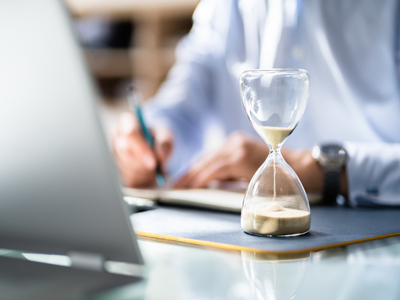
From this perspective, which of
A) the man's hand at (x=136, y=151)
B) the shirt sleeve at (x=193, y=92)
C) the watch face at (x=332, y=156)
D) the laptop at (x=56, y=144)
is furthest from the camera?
the shirt sleeve at (x=193, y=92)

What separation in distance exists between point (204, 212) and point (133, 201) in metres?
0.14

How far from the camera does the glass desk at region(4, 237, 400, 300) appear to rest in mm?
320

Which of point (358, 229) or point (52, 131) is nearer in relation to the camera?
point (52, 131)

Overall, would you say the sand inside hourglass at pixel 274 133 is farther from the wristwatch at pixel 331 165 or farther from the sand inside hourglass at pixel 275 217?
the wristwatch at pixel 331 165

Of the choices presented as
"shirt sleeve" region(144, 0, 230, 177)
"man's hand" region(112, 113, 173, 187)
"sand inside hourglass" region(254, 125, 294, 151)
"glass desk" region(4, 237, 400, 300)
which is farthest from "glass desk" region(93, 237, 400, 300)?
"shirt sleeve" region(144, 0, 230, 177)

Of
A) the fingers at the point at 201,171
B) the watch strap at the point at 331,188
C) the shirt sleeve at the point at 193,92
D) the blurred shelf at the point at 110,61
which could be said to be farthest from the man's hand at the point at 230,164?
the blurred shelf at the point at 110,61

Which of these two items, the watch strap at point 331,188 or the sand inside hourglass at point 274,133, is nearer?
the sand inside hourglass at point 274,133

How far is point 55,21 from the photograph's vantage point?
295mm

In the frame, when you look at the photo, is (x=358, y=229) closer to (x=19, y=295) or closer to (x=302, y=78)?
(x=302, y=78)

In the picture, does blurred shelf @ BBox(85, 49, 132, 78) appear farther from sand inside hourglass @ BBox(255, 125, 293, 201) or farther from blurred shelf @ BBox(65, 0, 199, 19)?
sand inside hourglass @ BBox(255, 125, 293, 201)

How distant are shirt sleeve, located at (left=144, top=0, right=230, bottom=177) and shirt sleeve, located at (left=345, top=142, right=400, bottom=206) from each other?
1.90 feet

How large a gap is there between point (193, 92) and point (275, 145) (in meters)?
0.83

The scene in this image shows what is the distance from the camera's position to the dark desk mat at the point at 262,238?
A: 0.44 meters

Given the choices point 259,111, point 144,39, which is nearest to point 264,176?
point 259,111
